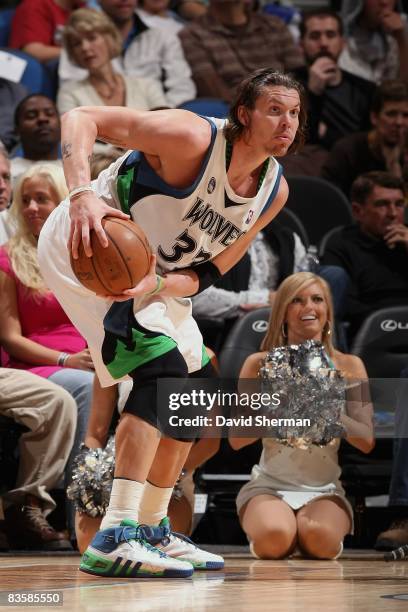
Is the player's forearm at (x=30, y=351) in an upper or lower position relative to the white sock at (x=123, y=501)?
lower

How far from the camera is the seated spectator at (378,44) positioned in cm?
755

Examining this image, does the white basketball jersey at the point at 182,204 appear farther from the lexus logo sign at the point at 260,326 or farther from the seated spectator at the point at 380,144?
the seated spectator at the point at 380,144

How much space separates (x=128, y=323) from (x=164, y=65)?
4582 millimetres

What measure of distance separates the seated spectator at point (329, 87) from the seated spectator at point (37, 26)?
175 centimetres

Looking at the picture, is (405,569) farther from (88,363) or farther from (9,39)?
(9,39)

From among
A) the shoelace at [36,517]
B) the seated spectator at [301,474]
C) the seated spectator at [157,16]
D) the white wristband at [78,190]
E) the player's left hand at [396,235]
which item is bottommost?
the shoelace at [36,517]

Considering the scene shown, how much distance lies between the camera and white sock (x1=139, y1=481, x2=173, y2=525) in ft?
10.6

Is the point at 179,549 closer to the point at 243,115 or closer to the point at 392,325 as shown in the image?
the point at 243,115

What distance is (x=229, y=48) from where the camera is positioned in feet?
23.7

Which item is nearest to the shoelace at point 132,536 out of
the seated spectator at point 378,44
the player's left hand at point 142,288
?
the player's left hand at point 142,288

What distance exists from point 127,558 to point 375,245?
10.7 feet

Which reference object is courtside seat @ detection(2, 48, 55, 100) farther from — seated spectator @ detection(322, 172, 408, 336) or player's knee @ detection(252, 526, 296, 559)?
player's knee @ detection(252, 526, 296, 559)

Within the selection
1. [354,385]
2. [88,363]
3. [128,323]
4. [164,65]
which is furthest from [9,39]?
[128,323]

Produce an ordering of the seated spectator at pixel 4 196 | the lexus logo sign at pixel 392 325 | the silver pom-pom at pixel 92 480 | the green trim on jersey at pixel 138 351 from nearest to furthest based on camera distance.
A: the green trim on jersey at pixel 138 351
the silver pom-pom at pixel 92 480
the seated spectator at pixel 4 196
the lexus logo sign at pixel 392 325
